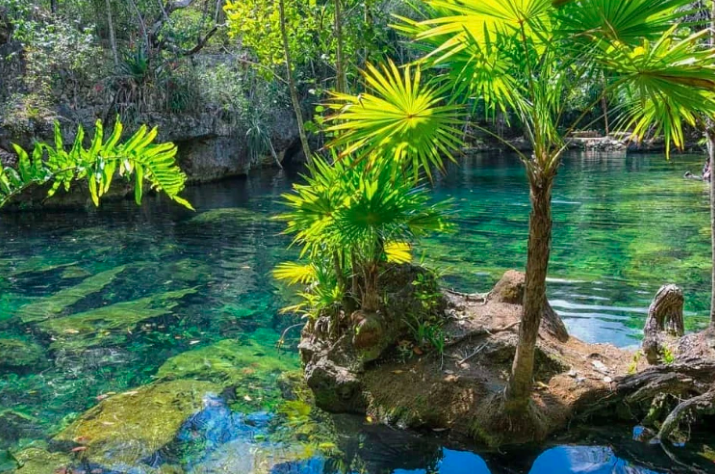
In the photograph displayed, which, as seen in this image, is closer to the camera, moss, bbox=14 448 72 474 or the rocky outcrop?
moss, bbox=14 448 72 474

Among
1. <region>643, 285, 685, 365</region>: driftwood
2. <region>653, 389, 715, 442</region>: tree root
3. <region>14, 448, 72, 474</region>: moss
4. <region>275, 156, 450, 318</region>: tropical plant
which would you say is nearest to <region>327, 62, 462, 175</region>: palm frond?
<region>275, 156, 450, 318</region>: tropical plant

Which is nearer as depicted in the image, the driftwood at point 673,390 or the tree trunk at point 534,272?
the tree trunk at point 534,272

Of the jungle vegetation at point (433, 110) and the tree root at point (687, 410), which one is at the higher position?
the jungle vegetation at point (433, 110)

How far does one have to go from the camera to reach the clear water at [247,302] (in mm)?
3969

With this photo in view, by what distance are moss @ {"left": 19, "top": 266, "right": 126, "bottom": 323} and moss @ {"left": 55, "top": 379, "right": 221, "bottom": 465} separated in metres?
3.08

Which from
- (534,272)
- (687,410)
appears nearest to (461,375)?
(534,272)

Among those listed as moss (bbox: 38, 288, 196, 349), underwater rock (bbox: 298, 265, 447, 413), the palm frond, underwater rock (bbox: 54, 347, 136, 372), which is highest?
the palm frond

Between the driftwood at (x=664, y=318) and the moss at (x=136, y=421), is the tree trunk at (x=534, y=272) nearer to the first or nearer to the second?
the driftwood at (x=664, y=318)

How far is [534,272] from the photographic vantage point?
10.8ft

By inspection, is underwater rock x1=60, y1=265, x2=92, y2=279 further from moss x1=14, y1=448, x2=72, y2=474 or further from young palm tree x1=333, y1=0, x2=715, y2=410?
young palm tree x1=333, y1=0, x2=715, y2=410

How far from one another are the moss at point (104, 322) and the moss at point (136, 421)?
1.75 m

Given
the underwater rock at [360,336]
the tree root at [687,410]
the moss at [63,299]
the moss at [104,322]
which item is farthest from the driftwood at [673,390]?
the moss at [63,299]

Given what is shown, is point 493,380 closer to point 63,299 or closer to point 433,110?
point 433,110

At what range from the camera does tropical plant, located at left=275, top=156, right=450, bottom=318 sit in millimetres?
4250
